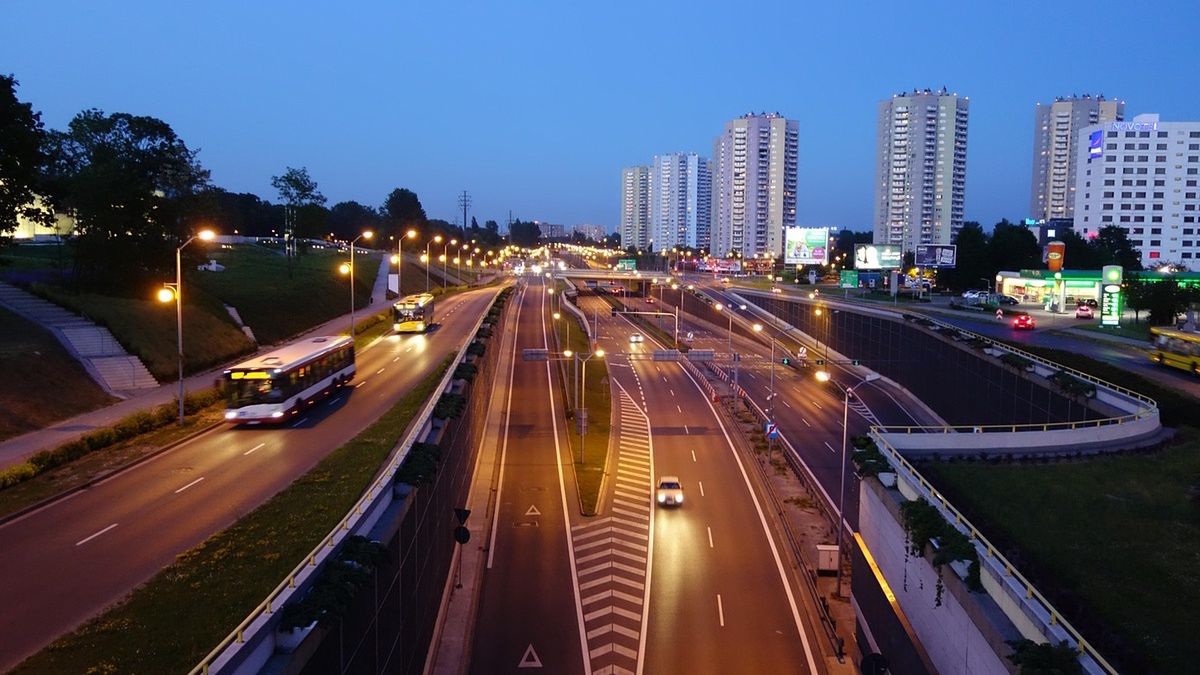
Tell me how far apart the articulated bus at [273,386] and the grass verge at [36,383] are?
6.61 m

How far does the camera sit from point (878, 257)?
109875 mm

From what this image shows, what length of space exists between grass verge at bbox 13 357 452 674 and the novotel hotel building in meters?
148

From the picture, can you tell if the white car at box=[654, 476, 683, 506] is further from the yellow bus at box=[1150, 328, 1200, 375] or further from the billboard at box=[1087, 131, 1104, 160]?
the billboard at box=[1087, 131, 1104, 160]

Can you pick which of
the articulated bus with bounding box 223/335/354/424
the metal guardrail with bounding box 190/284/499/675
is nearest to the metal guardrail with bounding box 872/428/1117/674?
the metal guardrail with bounding box 190/284/499/675

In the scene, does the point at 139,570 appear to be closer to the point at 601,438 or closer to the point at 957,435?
the point at 957,435

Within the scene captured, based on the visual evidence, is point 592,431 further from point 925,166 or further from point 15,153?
point 925,166

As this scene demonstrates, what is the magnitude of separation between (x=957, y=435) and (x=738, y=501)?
10.2m

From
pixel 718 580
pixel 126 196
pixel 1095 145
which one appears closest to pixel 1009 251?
pixel 1095 145

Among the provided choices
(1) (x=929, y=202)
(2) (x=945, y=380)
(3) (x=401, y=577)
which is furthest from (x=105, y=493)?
(1) (x=929, y=202)

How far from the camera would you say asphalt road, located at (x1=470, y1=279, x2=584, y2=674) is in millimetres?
22578

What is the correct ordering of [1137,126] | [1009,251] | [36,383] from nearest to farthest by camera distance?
[36,383] → [1009,251] → [1137,126]

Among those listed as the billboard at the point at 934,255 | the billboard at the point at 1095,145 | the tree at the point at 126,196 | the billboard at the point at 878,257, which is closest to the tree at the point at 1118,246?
the billboard at the point at 1095,145

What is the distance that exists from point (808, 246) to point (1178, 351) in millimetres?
80629

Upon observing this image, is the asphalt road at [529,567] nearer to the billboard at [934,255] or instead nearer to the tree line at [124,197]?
the tree line at [124,197]
